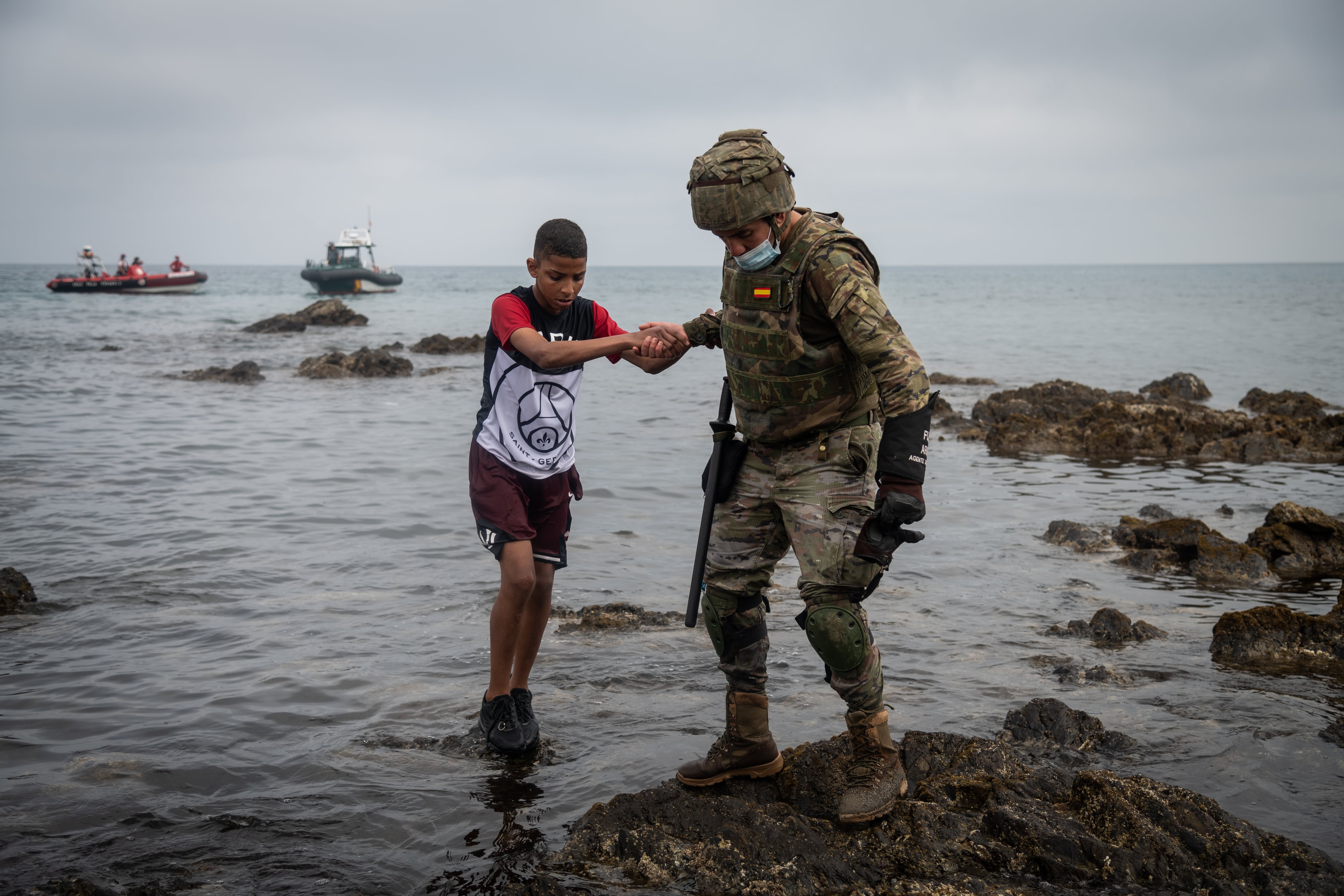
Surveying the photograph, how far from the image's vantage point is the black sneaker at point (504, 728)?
13.3 ft

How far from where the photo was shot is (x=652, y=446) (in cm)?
1323

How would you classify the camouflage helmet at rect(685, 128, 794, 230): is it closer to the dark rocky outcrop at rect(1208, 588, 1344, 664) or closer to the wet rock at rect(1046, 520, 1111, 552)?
the dark rocky outcrop at rect(1208, 588, 1344, 664)

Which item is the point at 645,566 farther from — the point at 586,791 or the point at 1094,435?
the point at 1094,435

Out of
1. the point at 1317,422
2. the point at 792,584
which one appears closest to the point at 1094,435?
the point at 1317,422

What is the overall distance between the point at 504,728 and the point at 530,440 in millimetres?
1251

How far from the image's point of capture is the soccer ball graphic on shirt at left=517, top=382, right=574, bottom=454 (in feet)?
13.2

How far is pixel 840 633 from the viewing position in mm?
3209

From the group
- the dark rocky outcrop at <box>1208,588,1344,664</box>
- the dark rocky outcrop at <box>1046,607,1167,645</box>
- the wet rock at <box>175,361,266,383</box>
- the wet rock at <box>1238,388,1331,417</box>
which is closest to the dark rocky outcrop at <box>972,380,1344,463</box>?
the wet rock at <box>1238,388,1331,417</box>

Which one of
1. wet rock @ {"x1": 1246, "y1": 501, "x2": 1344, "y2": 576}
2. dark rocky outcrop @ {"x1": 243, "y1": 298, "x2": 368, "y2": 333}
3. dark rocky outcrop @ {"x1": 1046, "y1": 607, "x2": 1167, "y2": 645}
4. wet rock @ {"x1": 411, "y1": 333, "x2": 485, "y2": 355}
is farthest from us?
dark rocky outcrop @ {"x1": 243, "y1": 298, "x2": 368, "y2": 333}

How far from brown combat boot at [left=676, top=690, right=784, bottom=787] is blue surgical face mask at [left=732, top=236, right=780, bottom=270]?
5.26 feet

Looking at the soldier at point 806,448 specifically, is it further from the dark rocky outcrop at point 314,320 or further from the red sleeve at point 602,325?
the dark rocky outcrop at point 314,320

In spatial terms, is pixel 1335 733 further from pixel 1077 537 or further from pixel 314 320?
pixel 314 320

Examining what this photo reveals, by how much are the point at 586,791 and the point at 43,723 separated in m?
2.60

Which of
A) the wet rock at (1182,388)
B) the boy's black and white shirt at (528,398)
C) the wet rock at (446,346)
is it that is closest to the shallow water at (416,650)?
the boy's black and white shirt at (528,398)
